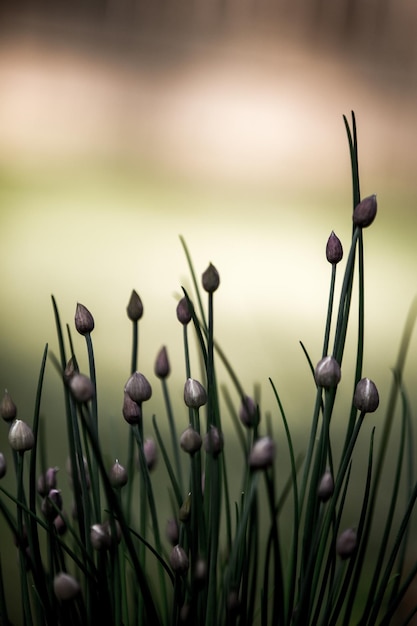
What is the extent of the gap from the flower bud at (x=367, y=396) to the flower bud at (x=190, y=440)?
0.28 feet

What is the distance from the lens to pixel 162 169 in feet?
5.27

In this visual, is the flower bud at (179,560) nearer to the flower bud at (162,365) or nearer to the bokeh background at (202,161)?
the flower bud at (162,365)

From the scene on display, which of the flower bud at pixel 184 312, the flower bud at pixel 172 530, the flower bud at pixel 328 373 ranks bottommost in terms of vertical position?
the flower bud at pixel 172 530

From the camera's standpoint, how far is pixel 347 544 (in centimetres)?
40

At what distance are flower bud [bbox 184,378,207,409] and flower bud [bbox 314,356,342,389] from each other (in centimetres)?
6

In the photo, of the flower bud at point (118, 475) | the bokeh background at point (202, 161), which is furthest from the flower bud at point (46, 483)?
the bokeh background at point (202, 161)

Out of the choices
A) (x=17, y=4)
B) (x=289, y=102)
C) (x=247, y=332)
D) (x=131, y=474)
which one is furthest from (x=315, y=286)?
(x=131, y=474)

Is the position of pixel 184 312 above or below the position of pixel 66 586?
above

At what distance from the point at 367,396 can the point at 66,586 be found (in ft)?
0.56

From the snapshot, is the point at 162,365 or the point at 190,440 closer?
the point at 190,440

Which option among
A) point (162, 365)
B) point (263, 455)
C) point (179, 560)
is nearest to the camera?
point (263, 455)

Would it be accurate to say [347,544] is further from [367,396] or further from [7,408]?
[7,408]

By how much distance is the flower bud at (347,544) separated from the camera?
15.6 inches

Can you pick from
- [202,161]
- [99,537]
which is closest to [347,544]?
[99,537]
